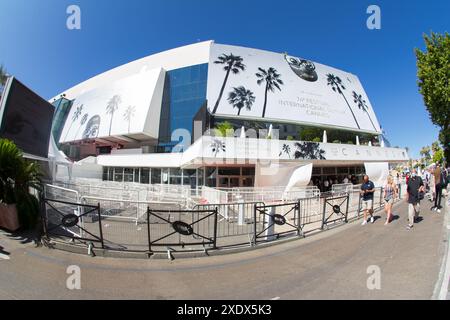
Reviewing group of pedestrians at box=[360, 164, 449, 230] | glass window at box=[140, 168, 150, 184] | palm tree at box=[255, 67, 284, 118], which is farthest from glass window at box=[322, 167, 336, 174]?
glass window at box=[140, 168, 150, 184]

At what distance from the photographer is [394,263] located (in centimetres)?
419

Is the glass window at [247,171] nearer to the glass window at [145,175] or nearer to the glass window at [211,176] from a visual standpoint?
the glass window at [211,176]

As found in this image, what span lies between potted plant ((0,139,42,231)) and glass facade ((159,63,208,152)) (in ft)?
64.4

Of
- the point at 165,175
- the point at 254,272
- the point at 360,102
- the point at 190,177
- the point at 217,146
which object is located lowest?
the point at 254,272

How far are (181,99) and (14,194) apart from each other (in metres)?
22.9

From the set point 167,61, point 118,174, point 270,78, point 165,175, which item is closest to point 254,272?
point 165,175

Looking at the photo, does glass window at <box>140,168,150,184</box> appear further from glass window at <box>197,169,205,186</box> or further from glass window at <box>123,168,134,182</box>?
glass window at <box>197,169,205,186</box>

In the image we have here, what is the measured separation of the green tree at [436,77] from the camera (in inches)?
618

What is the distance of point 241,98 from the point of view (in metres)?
25.5

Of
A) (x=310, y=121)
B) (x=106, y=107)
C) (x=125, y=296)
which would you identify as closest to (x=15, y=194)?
(x=125, y=296)

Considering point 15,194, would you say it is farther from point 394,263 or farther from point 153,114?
point 153,114

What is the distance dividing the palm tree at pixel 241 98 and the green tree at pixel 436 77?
1522 cm

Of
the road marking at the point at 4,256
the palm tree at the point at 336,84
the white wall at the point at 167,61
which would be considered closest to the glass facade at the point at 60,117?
the white wall at the point at 167,61

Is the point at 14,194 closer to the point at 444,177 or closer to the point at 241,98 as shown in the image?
the point at 444,177
